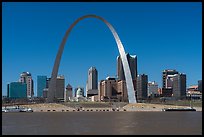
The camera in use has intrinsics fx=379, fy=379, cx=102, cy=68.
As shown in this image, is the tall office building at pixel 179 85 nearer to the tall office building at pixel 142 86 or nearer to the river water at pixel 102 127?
the tall office building at pixel 142 86

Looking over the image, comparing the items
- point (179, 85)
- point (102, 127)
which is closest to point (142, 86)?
point (179, 85)

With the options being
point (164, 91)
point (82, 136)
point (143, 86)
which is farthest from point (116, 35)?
point (143, 86)

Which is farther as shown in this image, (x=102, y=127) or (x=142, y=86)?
(x=142, y=86)

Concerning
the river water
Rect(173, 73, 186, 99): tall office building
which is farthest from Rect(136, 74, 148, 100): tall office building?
the river water

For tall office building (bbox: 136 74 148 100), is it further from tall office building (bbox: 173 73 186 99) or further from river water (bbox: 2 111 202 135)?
river water (bbox: 2 111 202 135)

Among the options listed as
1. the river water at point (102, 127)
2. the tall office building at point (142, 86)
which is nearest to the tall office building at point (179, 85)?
the tall office building at point (142, 86)

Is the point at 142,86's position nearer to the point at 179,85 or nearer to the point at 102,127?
the point at 179,85

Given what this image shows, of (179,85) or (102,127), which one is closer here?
(102,127)

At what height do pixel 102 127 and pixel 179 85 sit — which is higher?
pixel 179 85

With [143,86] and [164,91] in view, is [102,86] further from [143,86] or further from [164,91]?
[164,91]

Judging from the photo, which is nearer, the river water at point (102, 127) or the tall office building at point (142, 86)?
the river water at point (102, 127)

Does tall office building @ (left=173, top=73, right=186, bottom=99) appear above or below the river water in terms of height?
above
